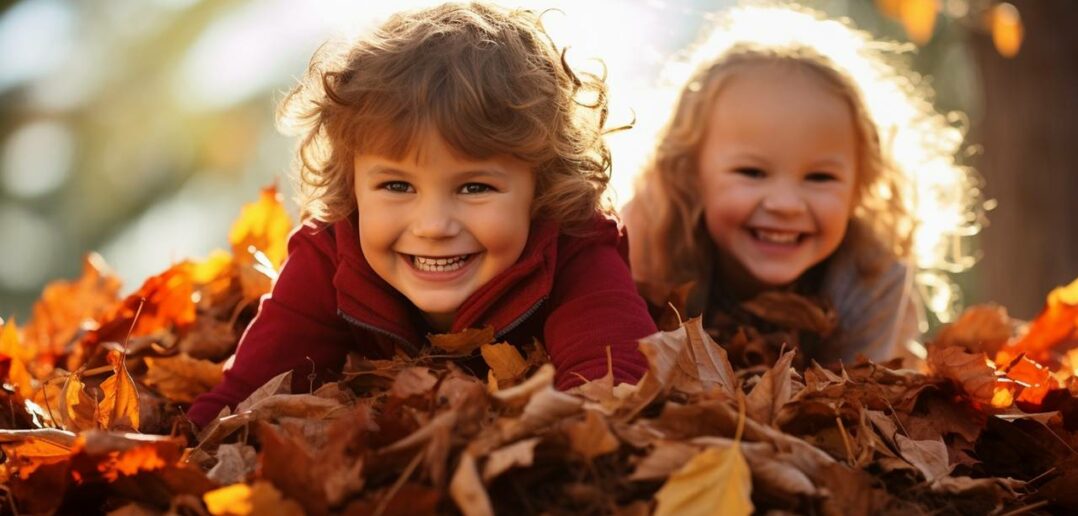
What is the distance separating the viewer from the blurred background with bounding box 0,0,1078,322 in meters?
5.66

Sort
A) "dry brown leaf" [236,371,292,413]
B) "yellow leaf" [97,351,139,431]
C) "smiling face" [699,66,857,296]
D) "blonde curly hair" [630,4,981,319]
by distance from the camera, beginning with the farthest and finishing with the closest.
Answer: "blonde curly hair" [630,4,981,319] → "smiling face" [699,66,857,296] → "dry brown leaf" [236,371,292,413] → "yellow leaf" [97,351,139,431]

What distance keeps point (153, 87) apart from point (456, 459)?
7592mm

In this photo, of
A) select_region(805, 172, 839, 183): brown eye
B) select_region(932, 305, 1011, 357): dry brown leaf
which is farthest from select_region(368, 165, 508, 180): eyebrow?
select_region(932, 305, 1011, 357): dry brown leaf

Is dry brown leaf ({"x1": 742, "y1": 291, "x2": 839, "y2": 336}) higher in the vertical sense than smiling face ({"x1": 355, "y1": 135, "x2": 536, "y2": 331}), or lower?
lower

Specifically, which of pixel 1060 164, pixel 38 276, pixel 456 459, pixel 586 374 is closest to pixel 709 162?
→ pixel 586 374

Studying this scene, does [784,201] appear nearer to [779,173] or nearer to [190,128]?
[779,173]

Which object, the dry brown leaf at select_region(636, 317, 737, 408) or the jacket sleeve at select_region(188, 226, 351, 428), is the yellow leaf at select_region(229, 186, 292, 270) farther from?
the dry brown leaf at select_region(636, 317, 737, 408)

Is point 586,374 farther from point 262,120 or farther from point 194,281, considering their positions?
point 262,120

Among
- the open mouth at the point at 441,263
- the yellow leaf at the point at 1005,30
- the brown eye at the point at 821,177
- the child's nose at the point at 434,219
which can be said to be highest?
the yellow leaf at the point at 1005,30

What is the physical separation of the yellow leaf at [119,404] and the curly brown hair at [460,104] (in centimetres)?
65

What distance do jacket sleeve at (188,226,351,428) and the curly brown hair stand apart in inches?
4.2

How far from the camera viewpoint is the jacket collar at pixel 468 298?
2365 mm

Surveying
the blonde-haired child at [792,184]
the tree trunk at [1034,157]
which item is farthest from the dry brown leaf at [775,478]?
the tree trunk at [1034,157]

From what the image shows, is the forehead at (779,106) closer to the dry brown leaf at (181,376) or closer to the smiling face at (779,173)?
the smiling face at (779,173)
